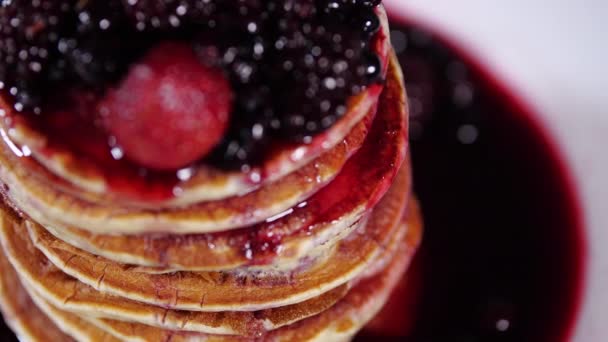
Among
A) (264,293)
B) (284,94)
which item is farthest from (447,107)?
(284,94)

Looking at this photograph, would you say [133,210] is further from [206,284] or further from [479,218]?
[479,218]

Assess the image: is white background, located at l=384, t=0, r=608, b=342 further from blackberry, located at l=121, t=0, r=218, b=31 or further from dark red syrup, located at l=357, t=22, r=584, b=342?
blackberry, located at l=121, t=0, r=218, b=31

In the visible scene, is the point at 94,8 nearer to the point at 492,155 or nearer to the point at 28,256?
the point at 28,256

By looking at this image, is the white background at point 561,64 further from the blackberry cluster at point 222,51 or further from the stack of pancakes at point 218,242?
the blackberry cluster at point 222,51

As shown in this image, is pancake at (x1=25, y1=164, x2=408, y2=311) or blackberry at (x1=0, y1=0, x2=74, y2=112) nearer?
blackberry at (x1=0, y1=0, x2=74, y2=112)

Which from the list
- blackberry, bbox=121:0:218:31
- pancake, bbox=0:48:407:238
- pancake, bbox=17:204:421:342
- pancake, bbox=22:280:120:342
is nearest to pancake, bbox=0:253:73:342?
pancake, bbox=22:280:120:342
